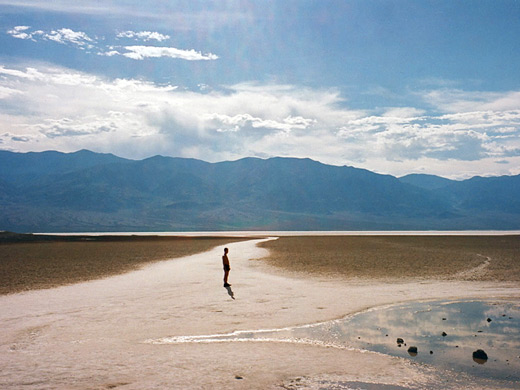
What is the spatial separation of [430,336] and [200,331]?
6363mm

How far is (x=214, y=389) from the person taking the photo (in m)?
8.48

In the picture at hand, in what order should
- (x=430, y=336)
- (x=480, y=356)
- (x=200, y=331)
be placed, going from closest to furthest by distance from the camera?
(x=480, y=356) < (x=430, y=336) < (x=200, y=331)

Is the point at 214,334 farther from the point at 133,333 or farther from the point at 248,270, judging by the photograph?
the point at 248,270


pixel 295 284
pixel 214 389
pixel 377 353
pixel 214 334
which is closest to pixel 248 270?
pixel 295 284

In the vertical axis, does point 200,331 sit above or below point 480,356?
below

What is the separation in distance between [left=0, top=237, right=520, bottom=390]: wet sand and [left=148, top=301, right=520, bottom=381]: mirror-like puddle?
0.52 metres

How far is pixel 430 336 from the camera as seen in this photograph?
1247 centimetres

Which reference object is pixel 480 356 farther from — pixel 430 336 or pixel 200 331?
pixel 200 331

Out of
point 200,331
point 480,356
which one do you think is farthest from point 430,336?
point 200,331

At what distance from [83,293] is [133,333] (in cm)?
862

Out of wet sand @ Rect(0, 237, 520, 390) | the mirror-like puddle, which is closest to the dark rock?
the mirror-like puddle

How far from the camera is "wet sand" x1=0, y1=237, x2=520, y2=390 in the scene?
357 inches

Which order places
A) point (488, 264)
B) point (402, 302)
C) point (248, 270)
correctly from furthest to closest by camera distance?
1. point (488, 264)
2. point (248, 270)
3. point (402, 302)

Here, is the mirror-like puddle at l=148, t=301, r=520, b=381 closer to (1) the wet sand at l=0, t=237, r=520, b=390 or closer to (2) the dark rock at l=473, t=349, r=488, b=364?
(2) the dark rock at l=473, t=349, r=488, b=364
